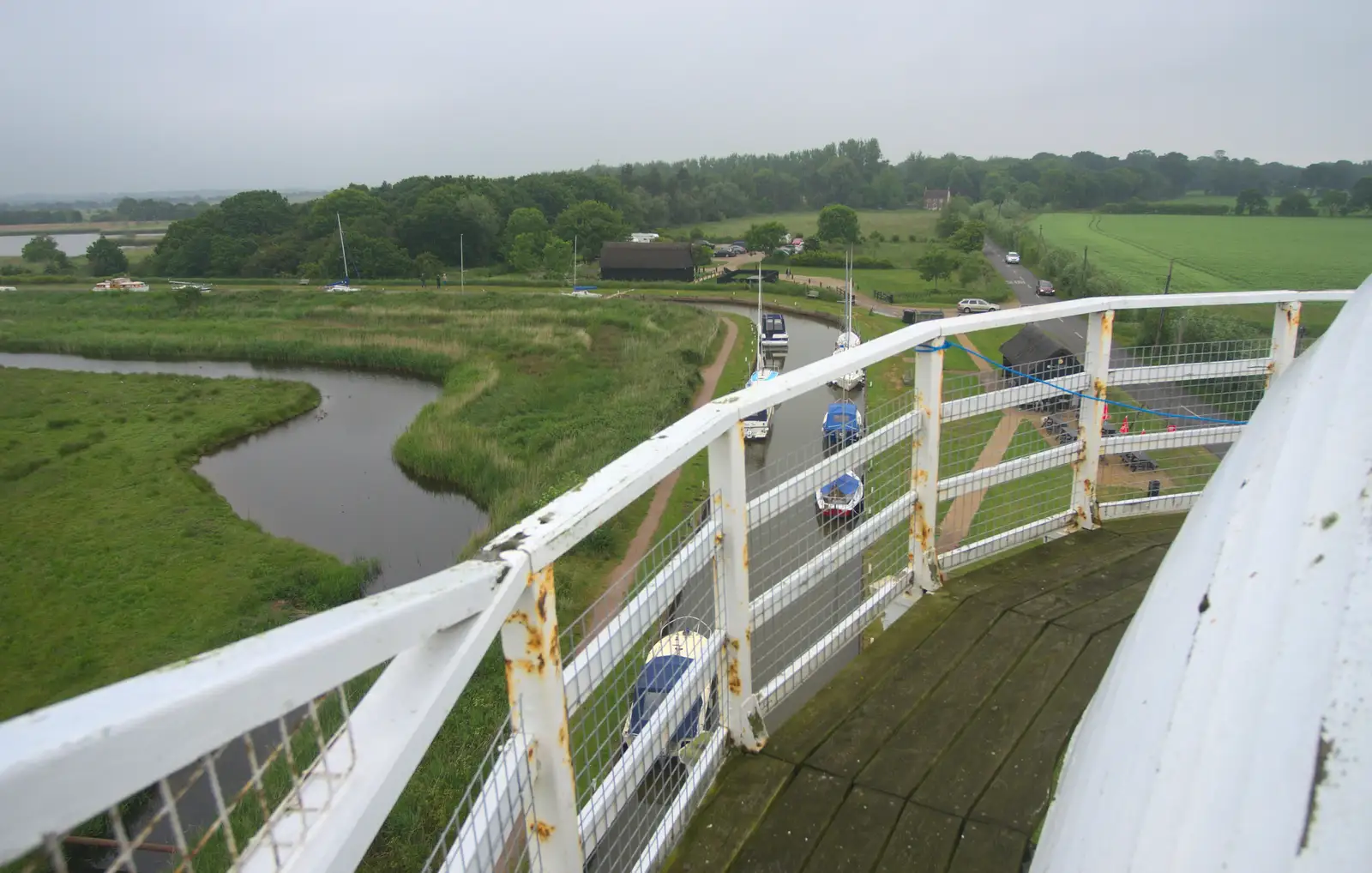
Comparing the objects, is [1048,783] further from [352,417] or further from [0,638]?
[352,417]

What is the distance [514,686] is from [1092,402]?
336 centimetres

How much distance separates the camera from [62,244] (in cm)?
8019

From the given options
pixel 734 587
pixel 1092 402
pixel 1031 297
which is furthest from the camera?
pixel 1031 297

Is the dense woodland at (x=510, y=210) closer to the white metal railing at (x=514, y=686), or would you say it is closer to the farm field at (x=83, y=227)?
the white metal railing at (x=514, y=686)

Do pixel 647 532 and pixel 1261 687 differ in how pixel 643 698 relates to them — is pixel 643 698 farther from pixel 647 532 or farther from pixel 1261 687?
pixel 647 532

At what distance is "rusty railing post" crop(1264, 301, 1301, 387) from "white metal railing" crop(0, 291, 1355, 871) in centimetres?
146

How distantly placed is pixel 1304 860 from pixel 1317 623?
0.28 metres

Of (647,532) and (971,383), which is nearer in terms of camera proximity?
(971,383)

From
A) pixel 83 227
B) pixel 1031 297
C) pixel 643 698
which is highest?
pixel 83 227

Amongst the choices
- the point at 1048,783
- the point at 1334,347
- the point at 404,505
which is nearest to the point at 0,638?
the point at 404,505

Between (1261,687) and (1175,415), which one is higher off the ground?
(1261,687)

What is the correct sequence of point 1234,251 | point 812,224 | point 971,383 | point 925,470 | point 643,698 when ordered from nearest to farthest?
1. point 643,698
2. point 925,470
3. point 971,383
4. point 1234,251
5. point 812,224

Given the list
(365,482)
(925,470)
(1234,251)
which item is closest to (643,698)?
(925,470)

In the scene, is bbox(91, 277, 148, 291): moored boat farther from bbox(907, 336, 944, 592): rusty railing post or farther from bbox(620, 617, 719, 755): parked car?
bbox(620, 617, 719, 755): parked car
